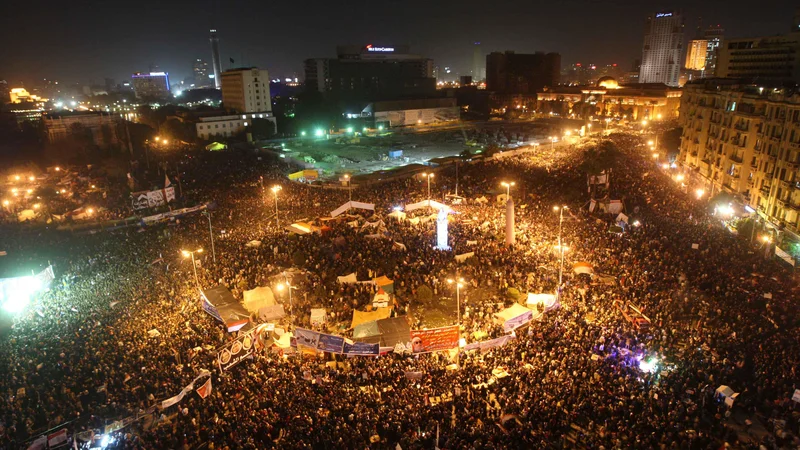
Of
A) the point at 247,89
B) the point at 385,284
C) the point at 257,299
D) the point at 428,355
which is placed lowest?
the point at 428,355

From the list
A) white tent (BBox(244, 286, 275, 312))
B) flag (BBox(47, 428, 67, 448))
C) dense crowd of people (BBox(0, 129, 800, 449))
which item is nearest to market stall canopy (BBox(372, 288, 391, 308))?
dense crowd of people (BBox(0, 129, 800, 449))

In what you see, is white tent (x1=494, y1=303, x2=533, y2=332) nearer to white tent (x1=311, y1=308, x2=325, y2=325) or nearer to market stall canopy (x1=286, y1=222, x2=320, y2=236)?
white tent (x1=311, y1=308, x2=325, y2=325)

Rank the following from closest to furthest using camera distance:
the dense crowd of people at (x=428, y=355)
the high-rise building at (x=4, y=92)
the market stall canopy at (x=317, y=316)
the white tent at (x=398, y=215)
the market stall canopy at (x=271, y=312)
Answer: the dense crowd of people at (x=428, y=355) → the market stall canopy at (x=317, y=316) → the market stall canopy at (x=271, y=312) → the white tent at (x=398, y=215) → the high-rise building at (x=4, y=92)

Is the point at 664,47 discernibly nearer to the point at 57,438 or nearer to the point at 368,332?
the point at 368,332

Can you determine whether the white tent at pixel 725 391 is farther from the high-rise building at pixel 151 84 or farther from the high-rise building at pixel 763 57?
the high-rise building at pixel 151 84

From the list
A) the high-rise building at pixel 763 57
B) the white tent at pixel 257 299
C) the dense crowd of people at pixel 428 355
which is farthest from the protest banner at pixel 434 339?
the high-rise building at pixel 763 57

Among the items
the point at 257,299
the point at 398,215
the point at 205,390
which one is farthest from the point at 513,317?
the point at 398,215
